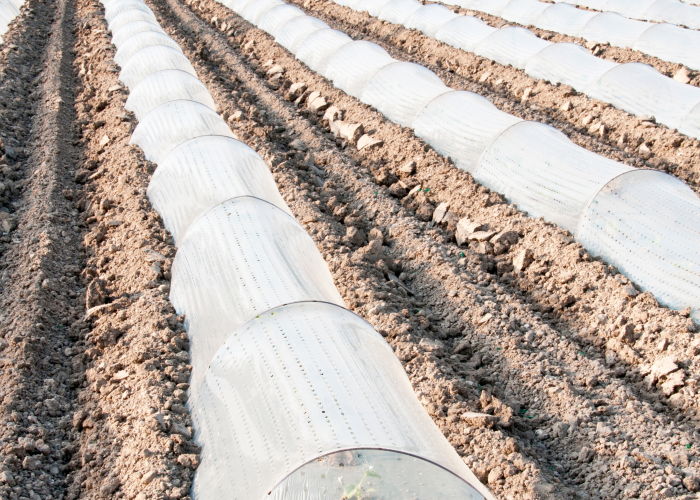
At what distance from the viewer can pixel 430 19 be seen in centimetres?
1082

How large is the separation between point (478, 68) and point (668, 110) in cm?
322

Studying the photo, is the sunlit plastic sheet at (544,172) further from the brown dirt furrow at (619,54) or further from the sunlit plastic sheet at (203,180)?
the brown dirt furrow at (619,54)

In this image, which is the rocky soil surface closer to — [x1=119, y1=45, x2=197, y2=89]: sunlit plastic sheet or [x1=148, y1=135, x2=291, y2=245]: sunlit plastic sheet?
[x1=148, y1=135, x2=291, y2=245]: sunlit plastic sheet

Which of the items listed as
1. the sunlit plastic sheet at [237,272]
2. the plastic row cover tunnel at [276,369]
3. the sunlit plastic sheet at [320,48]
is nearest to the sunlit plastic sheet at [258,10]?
the sunlit plastic sheet at [320,48]

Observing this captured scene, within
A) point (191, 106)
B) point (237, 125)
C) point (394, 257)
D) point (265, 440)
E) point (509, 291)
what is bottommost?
point (509, 291)

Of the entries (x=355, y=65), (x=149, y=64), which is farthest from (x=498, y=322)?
(x=149, y=64)

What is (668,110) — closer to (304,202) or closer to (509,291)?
(509,291)

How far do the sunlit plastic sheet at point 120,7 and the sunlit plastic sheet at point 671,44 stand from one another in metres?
9.29

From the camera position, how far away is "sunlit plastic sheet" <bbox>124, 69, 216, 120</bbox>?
21.7ft

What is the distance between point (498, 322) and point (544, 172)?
69.9 inches

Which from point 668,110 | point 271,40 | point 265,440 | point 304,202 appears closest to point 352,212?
point 304,202

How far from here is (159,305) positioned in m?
3.88

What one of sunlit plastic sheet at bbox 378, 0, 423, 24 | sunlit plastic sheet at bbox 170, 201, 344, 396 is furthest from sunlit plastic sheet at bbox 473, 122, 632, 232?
sunlit plastic sheet at bbox 378, 0, 423, 24

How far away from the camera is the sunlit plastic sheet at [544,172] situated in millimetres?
4793
